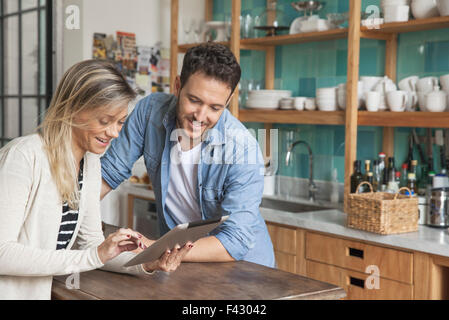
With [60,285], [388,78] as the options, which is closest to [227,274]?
[60,285]

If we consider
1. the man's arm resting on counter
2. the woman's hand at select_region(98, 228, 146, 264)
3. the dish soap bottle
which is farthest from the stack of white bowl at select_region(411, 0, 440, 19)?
the woman's hand at select_region(98, 228, 146, 264)

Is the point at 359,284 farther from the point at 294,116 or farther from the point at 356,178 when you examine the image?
the point at 294,116

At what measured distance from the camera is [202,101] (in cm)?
201

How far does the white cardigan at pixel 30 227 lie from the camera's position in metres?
1.54

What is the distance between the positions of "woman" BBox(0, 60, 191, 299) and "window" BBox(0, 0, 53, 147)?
3.02 metres

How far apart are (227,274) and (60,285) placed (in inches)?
19.5

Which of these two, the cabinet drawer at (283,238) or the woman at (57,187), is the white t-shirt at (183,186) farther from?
the cabinet drawer at (283,238)

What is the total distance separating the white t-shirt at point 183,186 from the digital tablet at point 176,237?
53 centimetres

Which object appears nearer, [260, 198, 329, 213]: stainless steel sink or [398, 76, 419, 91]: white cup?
[398, 76, 419, 91]: white cup

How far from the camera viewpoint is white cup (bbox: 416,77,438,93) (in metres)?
3.16

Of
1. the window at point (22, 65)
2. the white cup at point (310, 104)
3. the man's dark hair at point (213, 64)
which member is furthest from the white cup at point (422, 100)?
the window at point (22, 65)

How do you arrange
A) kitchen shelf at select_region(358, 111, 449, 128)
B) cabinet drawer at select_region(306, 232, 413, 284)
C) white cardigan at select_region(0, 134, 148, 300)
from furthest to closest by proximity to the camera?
kitchen shelf at select_region(358, 111, 449, 128), cabinet drawer at select_region(306, 232, 413, 284), white cardigan at select_region(0, 134, 148, 300)

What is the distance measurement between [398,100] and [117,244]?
2.08m

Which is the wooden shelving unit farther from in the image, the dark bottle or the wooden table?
the wooden table
